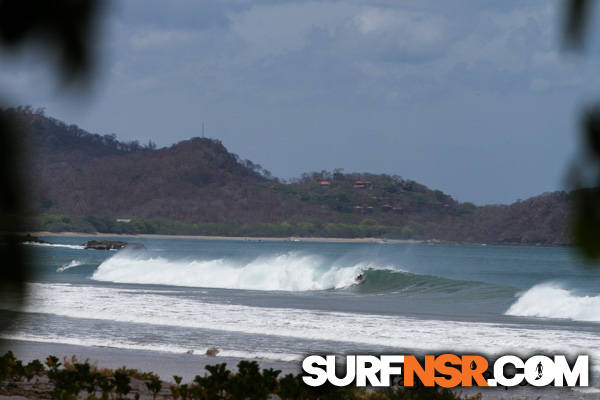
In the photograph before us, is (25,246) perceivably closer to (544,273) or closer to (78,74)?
(78,74)

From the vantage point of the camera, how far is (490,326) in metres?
22.2

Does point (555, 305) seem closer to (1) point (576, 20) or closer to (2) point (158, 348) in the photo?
(2) point (158, 348)

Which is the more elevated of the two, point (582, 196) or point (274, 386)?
point (582, 196)

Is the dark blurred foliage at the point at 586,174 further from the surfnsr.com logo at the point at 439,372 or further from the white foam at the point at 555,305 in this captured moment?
the white foam at the point at 555,305

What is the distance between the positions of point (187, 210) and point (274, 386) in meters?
178

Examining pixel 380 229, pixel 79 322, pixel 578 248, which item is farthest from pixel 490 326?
pixel 380 229

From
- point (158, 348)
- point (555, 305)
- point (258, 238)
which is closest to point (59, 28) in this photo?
point (158, 348)

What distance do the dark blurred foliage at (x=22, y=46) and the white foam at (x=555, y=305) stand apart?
88.7 feet

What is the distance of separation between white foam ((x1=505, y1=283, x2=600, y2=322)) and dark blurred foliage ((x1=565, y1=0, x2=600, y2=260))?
87.9 feet

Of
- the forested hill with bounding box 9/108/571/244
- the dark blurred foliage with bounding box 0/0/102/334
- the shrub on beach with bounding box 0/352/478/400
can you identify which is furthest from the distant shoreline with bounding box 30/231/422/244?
the dark blurred foliage with bounding box 0/0/102/334

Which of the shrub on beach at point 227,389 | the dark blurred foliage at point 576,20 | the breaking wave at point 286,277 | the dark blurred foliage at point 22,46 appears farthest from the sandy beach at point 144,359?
the breaking wave at point 286,277

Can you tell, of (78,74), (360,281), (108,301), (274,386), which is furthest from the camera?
(360,281)

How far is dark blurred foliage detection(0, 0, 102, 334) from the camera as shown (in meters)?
1.15

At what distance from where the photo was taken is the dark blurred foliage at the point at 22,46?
3.78 ft
